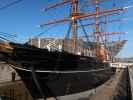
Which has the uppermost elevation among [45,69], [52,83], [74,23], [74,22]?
[74,22]

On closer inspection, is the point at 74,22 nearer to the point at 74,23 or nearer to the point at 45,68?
the point at 74,23

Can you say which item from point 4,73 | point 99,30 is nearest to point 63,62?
point 4,73

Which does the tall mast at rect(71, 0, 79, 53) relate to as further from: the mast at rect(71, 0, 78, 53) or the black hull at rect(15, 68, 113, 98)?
the black hull at rect(15, 68, 113, 98)

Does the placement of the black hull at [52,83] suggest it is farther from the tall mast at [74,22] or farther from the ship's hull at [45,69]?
the tall mast at [74,22]

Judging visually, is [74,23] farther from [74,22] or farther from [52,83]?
[52,83]

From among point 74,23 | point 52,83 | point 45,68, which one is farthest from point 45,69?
point 74,23

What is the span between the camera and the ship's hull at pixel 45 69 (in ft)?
34.2

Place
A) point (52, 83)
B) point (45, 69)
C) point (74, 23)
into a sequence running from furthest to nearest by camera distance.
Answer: point (74, 23) < point (52, 83) < point (45, 69)

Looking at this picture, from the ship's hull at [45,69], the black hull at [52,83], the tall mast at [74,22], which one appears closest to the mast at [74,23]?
the tall mast at [74,22]

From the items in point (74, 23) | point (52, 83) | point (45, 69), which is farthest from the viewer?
point (74, 23)

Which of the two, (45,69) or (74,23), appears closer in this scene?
(45,69)

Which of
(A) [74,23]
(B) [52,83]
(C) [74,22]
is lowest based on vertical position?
(B) [52,83]

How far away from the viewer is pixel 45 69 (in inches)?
437

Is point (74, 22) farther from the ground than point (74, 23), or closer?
farther from the ground
